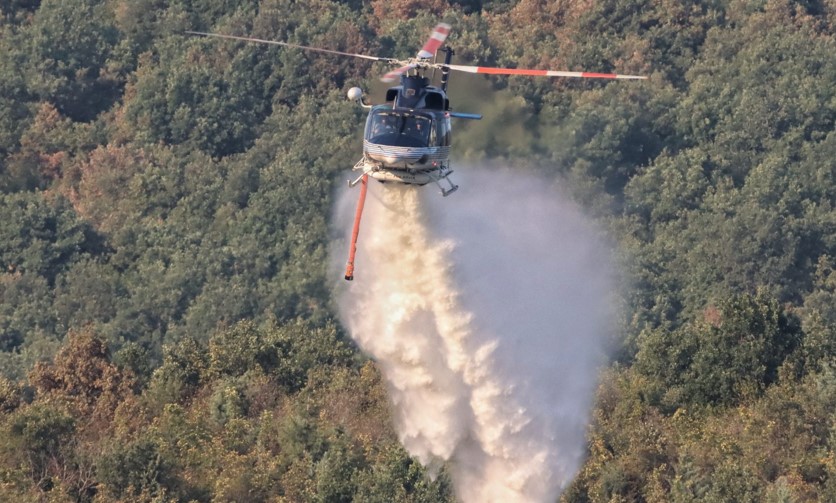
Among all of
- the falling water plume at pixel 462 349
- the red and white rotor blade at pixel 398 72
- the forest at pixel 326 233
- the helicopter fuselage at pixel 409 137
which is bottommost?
the forest at pixel 326 233

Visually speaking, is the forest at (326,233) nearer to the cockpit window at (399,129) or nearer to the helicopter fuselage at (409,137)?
the helicopter fuselage at (409,137)

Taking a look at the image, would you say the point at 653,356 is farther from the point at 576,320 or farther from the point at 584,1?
the point at 584,1

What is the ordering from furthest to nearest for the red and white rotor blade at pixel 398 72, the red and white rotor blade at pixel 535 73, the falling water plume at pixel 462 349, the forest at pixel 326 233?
the forest at pixel 326 233 → the falling water plume at pixel 462 349 → the red and white rotor blade at pixel 398 72 → the red and white rotor blade at pixel 535 73

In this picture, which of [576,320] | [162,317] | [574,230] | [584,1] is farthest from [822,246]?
[576,320]

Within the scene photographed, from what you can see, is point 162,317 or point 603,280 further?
point 162,317

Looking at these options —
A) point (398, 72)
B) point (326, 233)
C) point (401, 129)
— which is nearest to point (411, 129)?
point (401, 129)

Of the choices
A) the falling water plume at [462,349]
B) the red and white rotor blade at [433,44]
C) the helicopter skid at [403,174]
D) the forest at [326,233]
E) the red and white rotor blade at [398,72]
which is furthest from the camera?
the forest at [326,233]

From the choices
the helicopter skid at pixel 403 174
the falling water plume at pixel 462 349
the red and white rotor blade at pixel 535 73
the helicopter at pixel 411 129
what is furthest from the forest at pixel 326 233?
the red and white rotor blade at pixel 535 73

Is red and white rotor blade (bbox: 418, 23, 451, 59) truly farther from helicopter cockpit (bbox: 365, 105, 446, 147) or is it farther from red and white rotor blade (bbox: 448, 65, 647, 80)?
helicopter cockpit (bbox: 365, 105, 446, 147)

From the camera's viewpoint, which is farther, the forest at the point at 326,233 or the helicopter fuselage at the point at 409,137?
the forest at the point at 326,233
